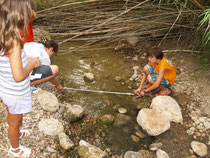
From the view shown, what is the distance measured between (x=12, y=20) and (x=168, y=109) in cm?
217

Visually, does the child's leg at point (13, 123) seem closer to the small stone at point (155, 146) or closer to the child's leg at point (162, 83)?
the small stone at point (155, 146)

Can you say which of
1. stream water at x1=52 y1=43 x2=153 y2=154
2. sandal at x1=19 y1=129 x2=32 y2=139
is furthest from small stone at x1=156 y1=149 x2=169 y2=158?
sandal at x1=19 y1=129 x2=32 y2=139

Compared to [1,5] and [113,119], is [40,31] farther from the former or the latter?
[1,5]

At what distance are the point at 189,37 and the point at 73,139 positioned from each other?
2947 millimetres

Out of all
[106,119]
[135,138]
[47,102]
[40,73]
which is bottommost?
[135,138]

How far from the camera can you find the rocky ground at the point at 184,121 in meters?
2.03

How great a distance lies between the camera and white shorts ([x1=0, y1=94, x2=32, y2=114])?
56.8 inches

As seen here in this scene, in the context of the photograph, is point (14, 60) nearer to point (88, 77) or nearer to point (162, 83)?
point (88, 77)

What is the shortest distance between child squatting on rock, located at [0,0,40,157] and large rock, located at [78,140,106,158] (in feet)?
2.45

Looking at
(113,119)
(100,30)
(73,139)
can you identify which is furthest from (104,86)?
(100,30)

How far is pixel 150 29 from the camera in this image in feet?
12.8

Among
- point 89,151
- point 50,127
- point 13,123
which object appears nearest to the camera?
point 13,123

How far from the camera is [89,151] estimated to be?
2.02 metres

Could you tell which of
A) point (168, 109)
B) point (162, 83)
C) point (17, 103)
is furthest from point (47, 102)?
point (162, 83)
